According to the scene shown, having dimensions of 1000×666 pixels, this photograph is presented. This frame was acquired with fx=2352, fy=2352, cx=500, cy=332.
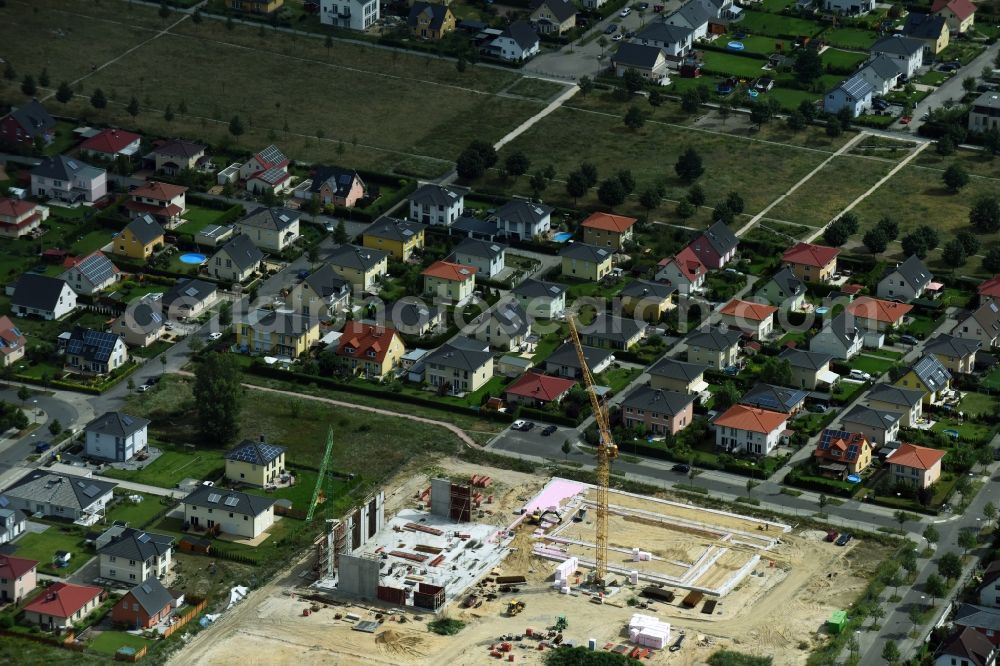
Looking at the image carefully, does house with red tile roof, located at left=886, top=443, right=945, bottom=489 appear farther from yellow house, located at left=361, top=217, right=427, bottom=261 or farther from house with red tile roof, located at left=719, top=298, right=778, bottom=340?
yellow house, located at left=361, top=217, right=427, bottom=261

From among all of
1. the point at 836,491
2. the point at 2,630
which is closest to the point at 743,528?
the point at 836,491

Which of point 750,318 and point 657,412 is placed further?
point 750,318

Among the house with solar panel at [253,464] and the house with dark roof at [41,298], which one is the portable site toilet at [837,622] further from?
the house with dark roof at [41,298]

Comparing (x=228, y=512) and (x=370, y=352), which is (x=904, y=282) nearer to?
(x=370, y=352)

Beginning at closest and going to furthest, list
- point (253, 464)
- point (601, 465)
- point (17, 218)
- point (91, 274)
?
1. point (601, 465)
2. point (253, 464)
3. point (91, 274)
4. point (17, 218)

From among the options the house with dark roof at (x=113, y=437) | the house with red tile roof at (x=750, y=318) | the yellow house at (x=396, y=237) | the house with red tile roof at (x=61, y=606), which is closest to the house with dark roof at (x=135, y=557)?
the house with red tile roof at (x=61, y=606)

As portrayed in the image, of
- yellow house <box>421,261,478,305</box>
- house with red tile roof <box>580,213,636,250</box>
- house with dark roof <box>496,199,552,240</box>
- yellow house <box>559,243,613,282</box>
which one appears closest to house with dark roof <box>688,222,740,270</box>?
house with red tile roof <box>580,213,636,250</box>

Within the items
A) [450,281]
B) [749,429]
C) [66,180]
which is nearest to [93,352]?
[450,281]
